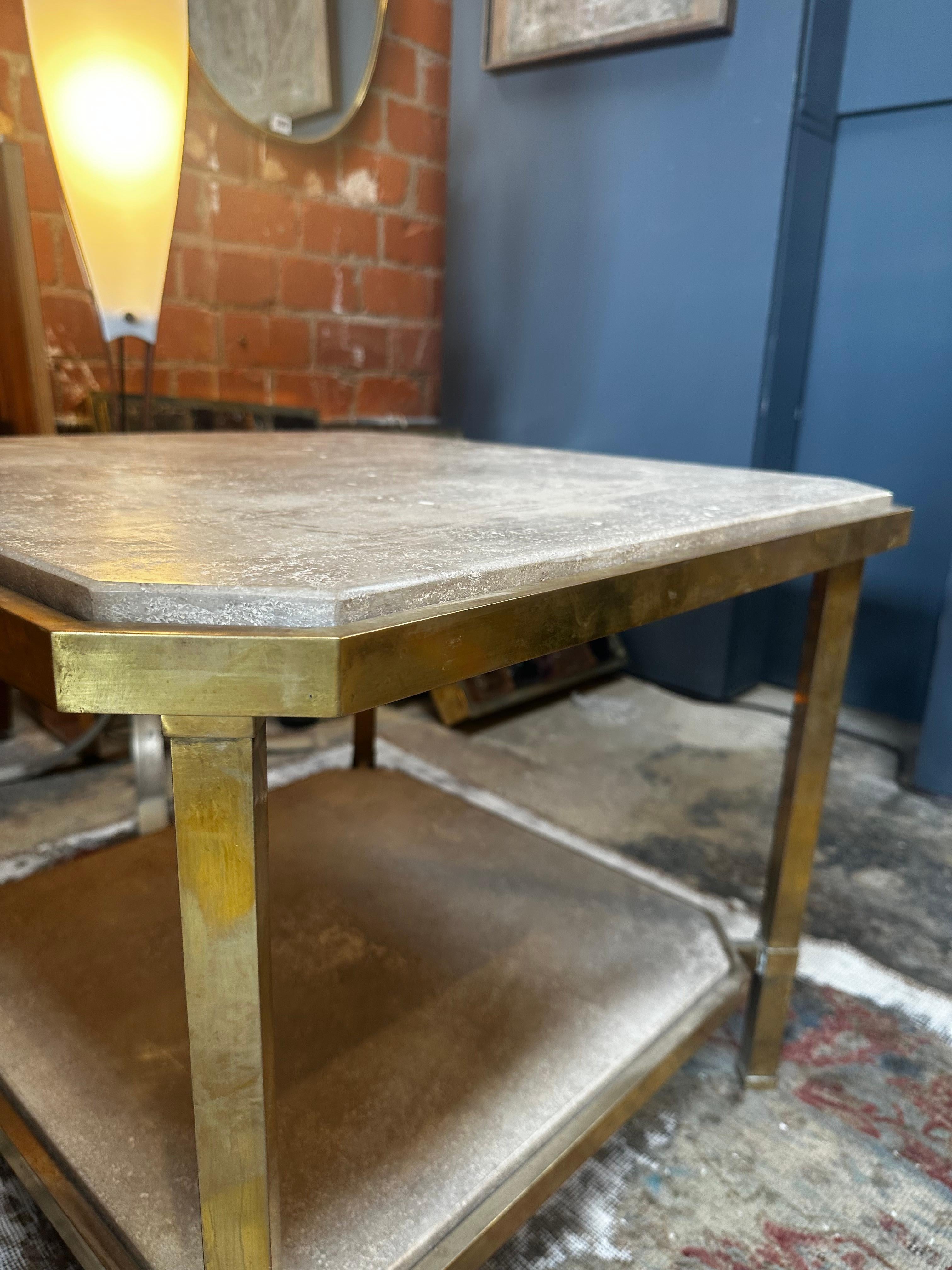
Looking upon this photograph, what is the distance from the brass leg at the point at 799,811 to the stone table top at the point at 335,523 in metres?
0.11

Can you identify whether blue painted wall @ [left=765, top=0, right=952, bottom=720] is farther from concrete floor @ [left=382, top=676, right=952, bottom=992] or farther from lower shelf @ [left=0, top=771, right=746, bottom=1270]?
lower shelf @ [left=0, top=771, right=746, bottom=1270]

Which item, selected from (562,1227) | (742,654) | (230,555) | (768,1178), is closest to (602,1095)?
(562,1227)

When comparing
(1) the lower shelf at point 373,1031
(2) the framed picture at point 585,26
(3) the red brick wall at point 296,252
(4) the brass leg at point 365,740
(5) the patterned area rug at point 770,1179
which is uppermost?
(2) the framed picture at point 585,26

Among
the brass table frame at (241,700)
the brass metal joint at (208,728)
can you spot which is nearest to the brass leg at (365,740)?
the brass table frame at (241,700)

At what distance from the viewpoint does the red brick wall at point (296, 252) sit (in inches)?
69.3

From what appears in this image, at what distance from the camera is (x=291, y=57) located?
1.96 metres

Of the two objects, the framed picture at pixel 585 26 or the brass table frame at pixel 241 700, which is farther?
the framed picture at pixel 585 26

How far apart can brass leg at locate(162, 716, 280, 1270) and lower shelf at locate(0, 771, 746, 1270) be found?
199 millimetres

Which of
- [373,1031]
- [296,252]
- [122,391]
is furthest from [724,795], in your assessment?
[296,252]

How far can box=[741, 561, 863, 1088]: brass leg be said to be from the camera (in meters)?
0.84

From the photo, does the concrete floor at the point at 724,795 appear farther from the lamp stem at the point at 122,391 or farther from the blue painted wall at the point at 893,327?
the lamp stem at the point at 122,391

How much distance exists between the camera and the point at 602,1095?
77cm

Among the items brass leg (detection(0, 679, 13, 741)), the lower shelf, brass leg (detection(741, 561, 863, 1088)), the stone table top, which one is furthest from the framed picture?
brass leg (detection(0, 679, 13, 741))

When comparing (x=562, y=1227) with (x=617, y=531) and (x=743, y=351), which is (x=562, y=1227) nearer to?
(x=617, y=531)
